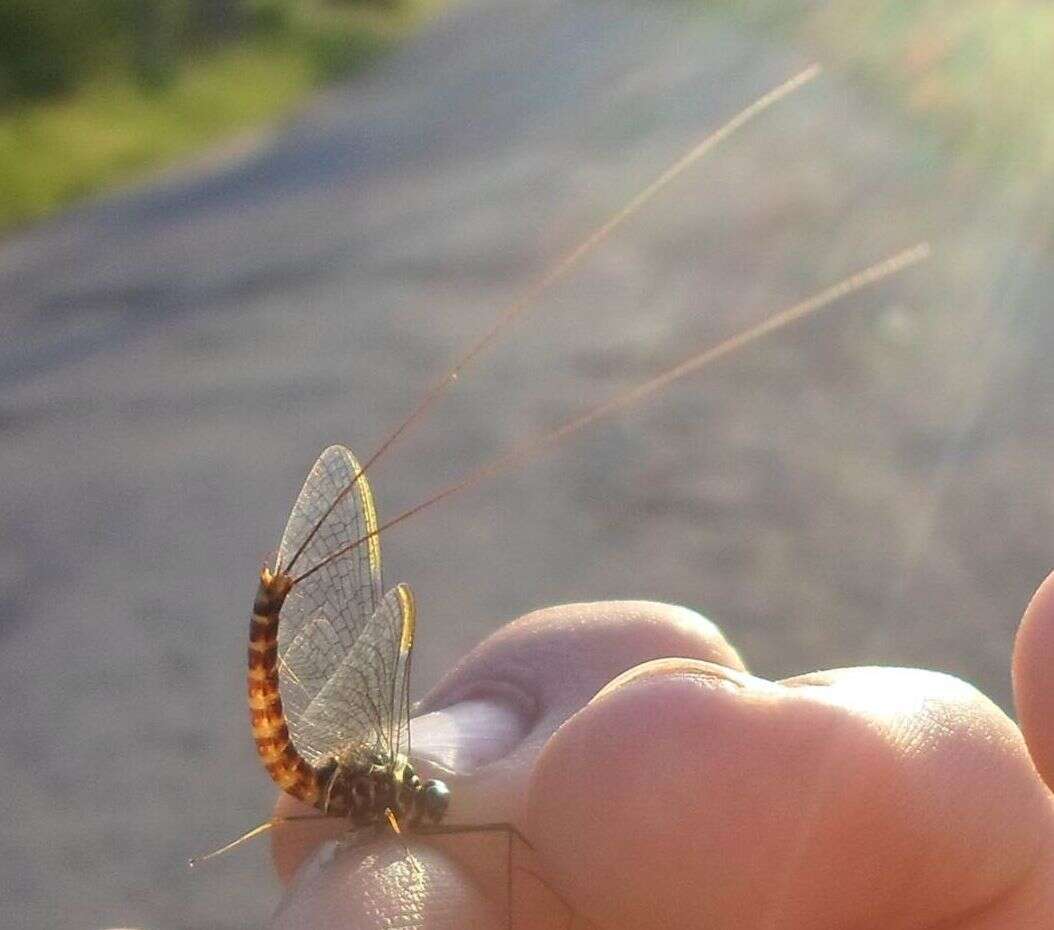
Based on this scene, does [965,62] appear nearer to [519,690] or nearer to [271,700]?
[519,690]

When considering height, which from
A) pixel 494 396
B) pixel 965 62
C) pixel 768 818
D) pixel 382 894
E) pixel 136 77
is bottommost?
pixel 136 77

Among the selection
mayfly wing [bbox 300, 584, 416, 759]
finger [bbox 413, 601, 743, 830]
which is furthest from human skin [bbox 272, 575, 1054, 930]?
mayfly wing [bbox 300, 584, 416, 759]

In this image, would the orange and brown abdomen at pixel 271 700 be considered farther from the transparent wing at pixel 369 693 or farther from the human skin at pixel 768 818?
the human skin at pixel 768 818

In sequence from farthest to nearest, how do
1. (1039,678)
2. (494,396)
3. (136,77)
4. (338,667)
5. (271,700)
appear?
(136,77), (494,396), (338,667), (271,700), (1039,678)

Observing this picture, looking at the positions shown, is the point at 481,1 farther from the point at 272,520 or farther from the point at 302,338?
the point at 272,520

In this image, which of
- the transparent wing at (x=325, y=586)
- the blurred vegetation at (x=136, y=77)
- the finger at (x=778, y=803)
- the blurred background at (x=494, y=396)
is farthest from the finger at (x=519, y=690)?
the blurred vegetation at (x=136, y=77)

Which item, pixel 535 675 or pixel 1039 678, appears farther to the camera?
pixel 535 675

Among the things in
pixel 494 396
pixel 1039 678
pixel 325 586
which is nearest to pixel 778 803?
pixel 1039 678

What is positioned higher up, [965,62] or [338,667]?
[338,667]
